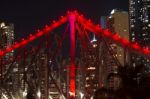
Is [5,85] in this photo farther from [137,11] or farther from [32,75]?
[137,11]

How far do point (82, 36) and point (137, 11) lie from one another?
231 feet

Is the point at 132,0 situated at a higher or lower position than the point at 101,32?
higher

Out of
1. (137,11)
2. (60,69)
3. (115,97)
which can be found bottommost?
(115,97)

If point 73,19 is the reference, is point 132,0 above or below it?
above

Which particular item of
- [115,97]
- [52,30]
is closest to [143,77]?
[115,97]

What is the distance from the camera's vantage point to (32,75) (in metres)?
78.1

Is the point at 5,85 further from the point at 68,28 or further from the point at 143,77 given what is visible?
the point at 143,77

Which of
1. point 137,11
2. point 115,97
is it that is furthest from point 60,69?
point 137,11

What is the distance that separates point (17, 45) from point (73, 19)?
10.5 m

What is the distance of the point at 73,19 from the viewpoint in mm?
57656

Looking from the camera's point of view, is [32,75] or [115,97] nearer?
[115,97]

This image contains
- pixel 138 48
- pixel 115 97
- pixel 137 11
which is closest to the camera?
pixel 115 97

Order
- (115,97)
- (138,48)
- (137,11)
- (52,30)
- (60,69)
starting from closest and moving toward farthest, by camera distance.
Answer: (115,97) → (138,48) → (52,30) → (60,69) → (137,11)

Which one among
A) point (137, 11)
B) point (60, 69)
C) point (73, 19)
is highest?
point (137, 11)
